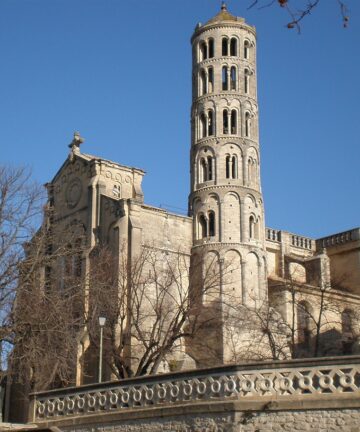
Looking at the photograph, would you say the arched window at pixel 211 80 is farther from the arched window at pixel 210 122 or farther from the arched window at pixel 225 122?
the arched window at pixel 225 122

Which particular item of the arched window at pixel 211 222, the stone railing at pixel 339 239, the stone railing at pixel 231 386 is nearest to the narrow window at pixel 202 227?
the arched window at pixel 211 222

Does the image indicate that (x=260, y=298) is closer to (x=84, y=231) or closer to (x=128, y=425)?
(x=84, y=231)

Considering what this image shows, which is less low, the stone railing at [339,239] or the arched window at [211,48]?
the arched window at [211,48]

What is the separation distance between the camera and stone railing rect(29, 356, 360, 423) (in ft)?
57.6

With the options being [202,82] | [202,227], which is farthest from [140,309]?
[202,82]

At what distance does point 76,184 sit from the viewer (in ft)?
183

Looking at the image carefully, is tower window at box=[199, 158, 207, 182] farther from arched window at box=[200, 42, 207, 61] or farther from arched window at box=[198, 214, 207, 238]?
arched window at box=[200, 42, 207, 61]

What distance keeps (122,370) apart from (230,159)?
67.4ft

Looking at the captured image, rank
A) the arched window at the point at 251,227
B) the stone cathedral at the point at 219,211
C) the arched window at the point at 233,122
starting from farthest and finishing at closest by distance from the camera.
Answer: the arched window at the point at 233,122 → the arched window at the point at 251,227 → the stone cathedral at the point at 219,211

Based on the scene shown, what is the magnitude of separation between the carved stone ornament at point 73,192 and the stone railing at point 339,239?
2006 centimetres

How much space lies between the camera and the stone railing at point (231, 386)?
17.5 meters

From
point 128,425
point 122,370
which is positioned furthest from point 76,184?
point 128,425

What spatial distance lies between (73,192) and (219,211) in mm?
10338

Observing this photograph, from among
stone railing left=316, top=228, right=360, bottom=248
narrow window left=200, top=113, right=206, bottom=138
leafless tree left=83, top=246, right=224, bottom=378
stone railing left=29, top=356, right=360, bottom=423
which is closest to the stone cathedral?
narrow window left=200, top=113, right=206, bottom=138
